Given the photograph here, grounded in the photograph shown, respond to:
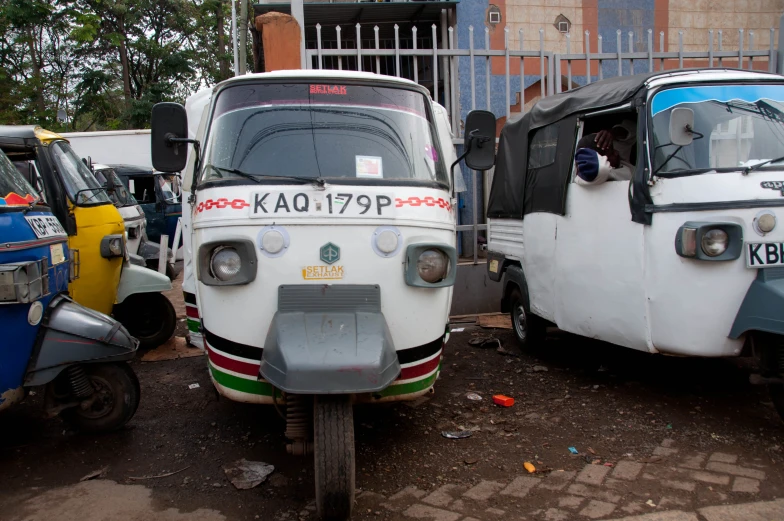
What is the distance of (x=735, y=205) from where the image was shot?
3633 millimetres

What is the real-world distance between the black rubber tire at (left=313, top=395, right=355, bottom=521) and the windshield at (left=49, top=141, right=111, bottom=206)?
13.5ft

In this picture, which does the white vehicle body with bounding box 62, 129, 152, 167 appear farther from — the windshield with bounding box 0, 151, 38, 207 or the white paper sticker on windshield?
the white paper sticker on windshield

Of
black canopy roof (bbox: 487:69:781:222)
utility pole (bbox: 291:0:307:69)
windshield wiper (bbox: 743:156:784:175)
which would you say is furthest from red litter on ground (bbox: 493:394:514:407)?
utility pole (bbox: 291:0:307:69)

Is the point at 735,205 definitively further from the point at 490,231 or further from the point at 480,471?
the point at 490,231

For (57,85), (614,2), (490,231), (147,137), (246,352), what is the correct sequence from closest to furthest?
(246,352) → (490,231) → (614,2) → (147,137) → (57,85)

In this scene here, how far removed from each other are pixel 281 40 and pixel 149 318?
136 inches

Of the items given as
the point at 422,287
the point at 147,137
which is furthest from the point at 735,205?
the point at 147,137

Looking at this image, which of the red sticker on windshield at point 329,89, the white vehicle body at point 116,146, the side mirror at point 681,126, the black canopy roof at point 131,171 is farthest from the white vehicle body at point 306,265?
the white vehicle body at point 116,146

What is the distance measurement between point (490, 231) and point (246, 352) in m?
4.02

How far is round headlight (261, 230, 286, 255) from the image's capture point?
10.6ft

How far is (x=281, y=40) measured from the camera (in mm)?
7066

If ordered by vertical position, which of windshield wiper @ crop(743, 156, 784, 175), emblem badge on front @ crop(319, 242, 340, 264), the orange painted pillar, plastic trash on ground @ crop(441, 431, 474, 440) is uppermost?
the orange painted pillar

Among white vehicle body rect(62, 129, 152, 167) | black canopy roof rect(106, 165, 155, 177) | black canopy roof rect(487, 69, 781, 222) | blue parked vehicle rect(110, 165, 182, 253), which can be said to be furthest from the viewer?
white vehicle body rect(62, 129, 152, 167)

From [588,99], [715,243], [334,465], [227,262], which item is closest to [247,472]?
[334,465]
